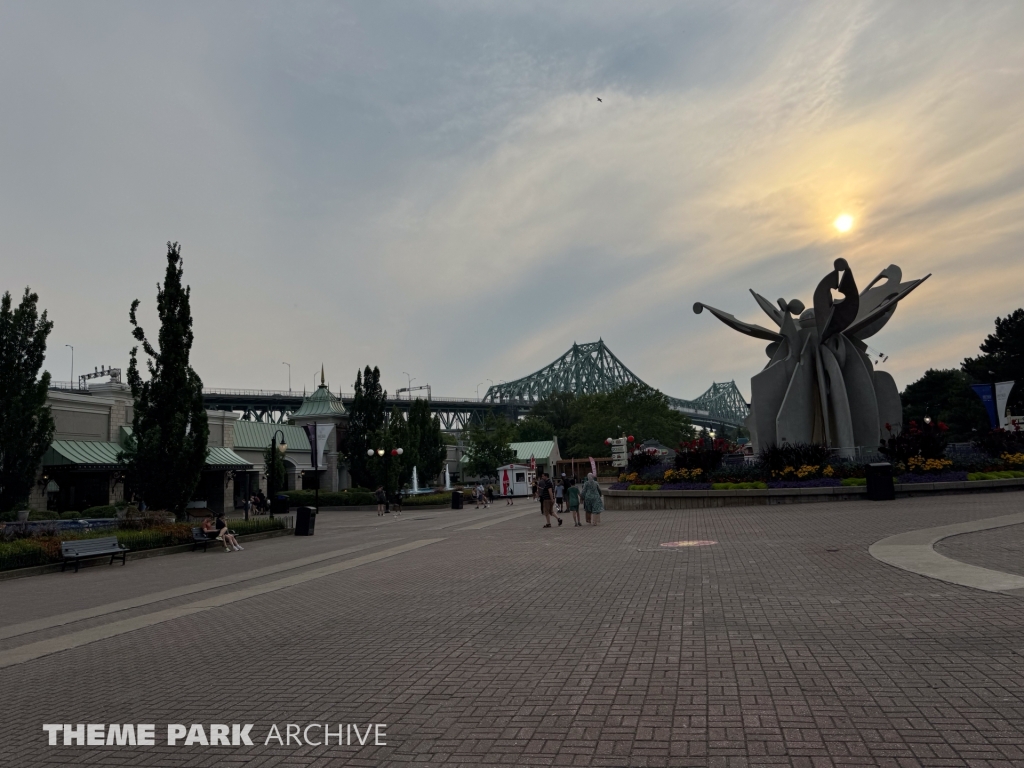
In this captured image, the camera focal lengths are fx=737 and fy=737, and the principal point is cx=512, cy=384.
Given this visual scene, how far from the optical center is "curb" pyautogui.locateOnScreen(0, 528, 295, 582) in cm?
1559

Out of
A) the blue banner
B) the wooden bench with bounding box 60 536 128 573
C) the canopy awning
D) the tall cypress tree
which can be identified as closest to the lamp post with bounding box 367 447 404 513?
the canopy awning

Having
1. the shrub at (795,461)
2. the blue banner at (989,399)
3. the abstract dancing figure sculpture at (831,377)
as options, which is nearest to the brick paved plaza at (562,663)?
the shrub at (795,461)

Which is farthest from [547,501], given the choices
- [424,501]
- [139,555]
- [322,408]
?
[322,408]

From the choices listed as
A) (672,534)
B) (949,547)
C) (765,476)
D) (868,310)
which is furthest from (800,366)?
(949,547)

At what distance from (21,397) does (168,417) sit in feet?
14.9

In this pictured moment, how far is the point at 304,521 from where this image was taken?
24.9 metres

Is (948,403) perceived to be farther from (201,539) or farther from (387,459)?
(201,539)

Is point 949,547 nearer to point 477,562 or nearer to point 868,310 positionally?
point 477,562

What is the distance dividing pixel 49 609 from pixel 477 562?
690cm

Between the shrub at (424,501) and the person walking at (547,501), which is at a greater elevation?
the person walking at (547,501)

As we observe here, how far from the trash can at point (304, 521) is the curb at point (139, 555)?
0.81m

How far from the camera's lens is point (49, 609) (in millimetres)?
11273

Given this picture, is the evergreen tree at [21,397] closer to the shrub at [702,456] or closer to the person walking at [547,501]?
the person walking at [547,501]

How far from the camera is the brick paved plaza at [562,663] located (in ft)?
14.6
